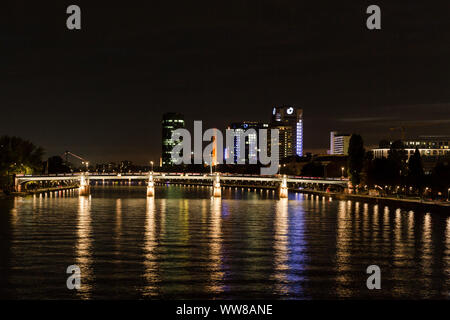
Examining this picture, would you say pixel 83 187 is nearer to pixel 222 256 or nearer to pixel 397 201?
pixel 397 201

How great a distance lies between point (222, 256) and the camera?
40.8 m

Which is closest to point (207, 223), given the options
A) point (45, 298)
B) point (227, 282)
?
point (227, 282)

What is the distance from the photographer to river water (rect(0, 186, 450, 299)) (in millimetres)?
30156

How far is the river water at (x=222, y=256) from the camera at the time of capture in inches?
1187

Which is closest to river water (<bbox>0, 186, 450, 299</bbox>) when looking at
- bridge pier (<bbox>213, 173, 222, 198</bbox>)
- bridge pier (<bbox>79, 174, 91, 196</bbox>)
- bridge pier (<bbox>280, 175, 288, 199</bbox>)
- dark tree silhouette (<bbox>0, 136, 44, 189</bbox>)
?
dark tree silhouette (<bbox>0, 136, 44, 189</bbox>)

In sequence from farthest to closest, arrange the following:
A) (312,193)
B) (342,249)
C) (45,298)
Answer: (312,193) → (342,249) → (45,298)

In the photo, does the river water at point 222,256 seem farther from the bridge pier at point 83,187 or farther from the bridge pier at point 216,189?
the bridge pier at point 83,187

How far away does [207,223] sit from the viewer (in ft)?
215

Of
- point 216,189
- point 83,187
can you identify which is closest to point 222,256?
point 216,189

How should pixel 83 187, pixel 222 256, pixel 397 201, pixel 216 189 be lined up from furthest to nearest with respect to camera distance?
pixel 83 187, pixel 216 189, pixel 397 201, pixel 222 256

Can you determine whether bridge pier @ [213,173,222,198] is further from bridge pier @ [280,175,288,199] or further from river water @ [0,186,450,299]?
river water @ [0,186,450,299]

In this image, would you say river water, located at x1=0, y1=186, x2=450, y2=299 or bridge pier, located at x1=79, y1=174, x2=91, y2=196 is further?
bridge pier, located at x1=79, y1=174, x2=91, y2=196

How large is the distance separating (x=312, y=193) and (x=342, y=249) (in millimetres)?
99516
